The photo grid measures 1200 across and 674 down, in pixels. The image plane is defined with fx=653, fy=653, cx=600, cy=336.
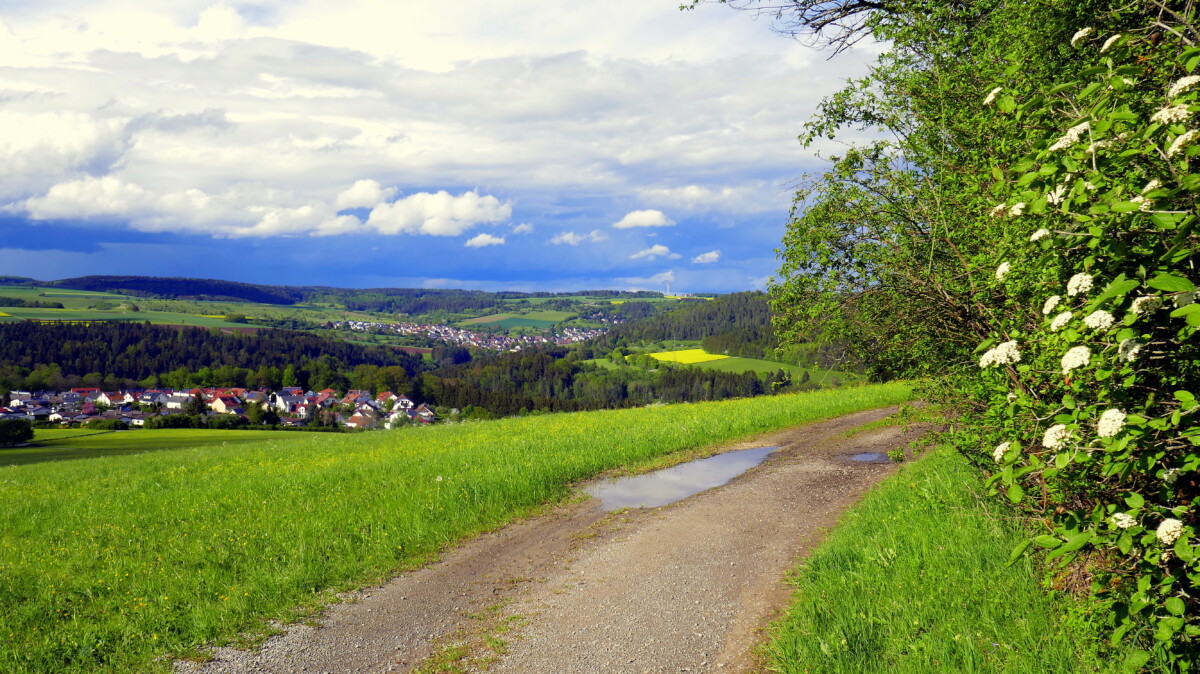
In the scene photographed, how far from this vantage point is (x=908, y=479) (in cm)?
1150

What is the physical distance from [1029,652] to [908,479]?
6.39 meters

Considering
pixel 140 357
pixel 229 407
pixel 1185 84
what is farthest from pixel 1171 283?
pixel 140 357

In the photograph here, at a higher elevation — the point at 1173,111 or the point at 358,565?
the point at 1173,111

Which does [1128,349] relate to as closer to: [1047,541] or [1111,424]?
[1111,424]

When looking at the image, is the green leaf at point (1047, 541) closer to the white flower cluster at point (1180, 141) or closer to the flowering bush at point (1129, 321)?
the flowering bush at point (1129, 321)

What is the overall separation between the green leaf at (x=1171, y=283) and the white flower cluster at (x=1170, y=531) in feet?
3.34

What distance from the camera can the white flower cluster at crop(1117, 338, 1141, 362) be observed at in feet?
9.37

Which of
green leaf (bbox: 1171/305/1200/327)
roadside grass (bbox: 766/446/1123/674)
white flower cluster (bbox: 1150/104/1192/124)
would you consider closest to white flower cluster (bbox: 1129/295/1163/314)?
green leaf (bbox: 1171/305/1200/327)

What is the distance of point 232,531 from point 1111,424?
39.9ft

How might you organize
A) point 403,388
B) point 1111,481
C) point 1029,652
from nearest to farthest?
point 1111,481, point 1029,652, point 403,388

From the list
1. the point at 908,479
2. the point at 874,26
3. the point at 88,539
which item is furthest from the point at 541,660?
the point at 874,26

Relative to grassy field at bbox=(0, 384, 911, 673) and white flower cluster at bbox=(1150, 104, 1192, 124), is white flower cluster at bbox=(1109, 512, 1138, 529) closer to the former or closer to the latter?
white flower cluster at bbox=(1150, 104, 1192, 124)

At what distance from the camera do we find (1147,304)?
2.81m

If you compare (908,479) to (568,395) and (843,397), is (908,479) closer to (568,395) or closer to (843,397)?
(843,397)
